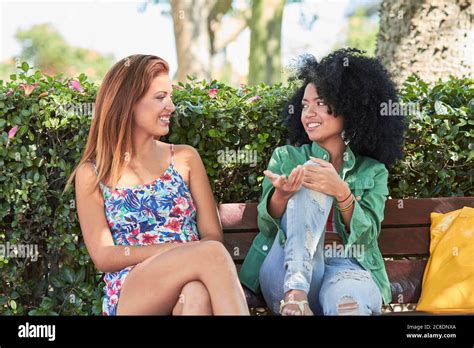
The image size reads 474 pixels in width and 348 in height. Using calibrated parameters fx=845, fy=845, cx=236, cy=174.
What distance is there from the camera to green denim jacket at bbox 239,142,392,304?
3.94 m

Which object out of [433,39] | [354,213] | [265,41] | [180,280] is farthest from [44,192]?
[265,41]

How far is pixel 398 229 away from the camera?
4.47 metres

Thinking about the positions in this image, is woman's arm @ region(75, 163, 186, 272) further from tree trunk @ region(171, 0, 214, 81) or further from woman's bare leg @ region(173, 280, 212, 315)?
tree trunk @ region(171, 0, 214, 81)

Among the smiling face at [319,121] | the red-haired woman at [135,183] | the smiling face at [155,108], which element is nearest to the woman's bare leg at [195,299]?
the red-haired woman at [135,183]

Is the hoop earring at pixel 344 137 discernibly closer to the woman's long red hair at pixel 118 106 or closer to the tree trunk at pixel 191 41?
the woman's long red hair at pixel 118 106

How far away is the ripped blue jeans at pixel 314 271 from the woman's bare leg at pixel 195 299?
40 centimetres

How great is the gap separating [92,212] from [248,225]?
2.99ft

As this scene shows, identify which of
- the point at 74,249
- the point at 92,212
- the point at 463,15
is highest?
the point at 463,15

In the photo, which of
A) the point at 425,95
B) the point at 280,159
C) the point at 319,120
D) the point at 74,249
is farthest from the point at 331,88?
the point at 74,249

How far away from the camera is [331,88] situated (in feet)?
13.7

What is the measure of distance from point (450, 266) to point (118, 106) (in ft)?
5.98

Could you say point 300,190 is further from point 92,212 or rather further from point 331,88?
point 92,212

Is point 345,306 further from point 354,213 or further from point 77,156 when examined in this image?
point 77,156
